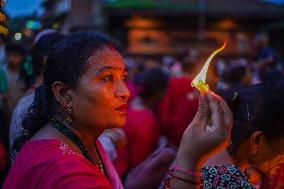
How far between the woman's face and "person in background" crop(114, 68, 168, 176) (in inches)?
68.9

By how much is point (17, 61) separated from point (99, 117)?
3.97 meters

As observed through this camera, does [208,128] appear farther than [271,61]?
No

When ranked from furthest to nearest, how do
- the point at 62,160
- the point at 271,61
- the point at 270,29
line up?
the point at 270,29
the point at 271,61
the point at 62,160

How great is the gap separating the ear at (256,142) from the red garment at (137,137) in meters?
1.71

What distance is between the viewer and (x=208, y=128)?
1431 millimetres

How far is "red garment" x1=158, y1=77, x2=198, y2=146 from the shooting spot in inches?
198

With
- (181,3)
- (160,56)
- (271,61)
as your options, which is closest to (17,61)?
(271,61)

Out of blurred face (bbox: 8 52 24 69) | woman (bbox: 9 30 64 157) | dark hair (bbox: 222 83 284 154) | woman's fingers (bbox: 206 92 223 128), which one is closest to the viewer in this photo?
woman's fingers (bbox: 206 92 223 128)

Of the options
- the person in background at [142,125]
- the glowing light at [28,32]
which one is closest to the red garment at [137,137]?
the person in background at [142,125]

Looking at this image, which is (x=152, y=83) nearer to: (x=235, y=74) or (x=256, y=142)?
(x=235, y=74)

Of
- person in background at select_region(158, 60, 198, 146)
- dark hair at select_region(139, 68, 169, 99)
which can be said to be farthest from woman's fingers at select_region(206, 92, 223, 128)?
person in background at select_region(158, 60, 198, 146)

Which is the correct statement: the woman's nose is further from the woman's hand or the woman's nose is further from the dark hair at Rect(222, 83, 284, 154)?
the dark hair at Rect(222, 83, 284, 154)

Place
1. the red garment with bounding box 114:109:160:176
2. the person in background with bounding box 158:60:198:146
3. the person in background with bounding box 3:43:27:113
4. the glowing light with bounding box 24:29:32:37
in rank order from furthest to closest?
the person in background with bounding box 3:43:27:113
the person in background with bounding box 158:60:198:146
the glowing light with bounding box 24:29:32:37
the red garment with bounding box 114:109:160:176

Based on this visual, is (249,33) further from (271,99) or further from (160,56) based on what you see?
(271,99)
